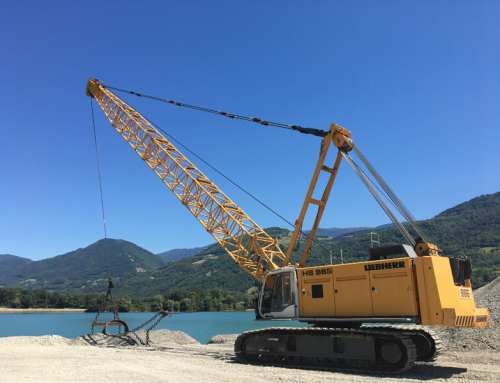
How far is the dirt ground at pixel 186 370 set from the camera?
8.87m

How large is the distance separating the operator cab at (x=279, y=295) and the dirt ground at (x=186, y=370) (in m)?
1.70

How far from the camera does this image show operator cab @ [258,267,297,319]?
12070 millimetres

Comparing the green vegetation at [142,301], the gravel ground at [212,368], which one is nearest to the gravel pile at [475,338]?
the gravel ground at [212,368]

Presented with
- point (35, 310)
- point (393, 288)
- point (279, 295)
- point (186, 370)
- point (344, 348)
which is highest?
point (393, 288)

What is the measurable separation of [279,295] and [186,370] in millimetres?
3544

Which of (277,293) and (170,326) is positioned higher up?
(277,293)

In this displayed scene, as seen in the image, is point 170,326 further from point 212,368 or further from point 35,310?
point 35,310

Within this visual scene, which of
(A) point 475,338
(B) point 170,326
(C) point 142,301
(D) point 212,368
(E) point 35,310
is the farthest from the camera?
(E) point 35,310

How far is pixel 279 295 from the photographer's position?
1252 cm

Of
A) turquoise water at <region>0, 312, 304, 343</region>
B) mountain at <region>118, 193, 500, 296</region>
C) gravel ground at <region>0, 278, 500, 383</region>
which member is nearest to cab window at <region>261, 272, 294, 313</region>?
gravel ground at <region>0, 278, 500, 383</region>

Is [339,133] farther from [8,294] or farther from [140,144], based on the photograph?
[8,294]

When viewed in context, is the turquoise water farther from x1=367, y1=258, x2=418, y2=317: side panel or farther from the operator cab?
x1=367, y1=258, x2=418, y2=317: side panel

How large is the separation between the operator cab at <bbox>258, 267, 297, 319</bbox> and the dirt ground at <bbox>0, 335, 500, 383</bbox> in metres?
1.70

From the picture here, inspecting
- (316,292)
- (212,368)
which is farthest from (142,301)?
(316,292)
